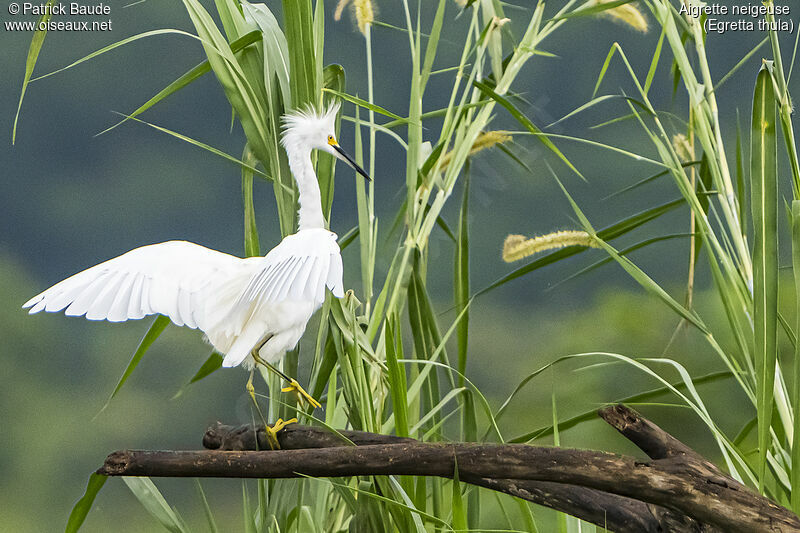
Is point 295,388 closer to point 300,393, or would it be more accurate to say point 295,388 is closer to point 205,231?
point 300,393

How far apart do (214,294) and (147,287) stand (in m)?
0.07

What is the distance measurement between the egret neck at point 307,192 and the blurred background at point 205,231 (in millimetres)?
366

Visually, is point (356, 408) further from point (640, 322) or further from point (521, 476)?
point (640, 322)

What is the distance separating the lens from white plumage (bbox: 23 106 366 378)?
644mm

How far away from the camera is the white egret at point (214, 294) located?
64cm

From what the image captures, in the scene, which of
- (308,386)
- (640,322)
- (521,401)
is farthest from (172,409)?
(640,322)

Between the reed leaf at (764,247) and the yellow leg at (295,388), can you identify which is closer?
the reed leaf at (764,247)

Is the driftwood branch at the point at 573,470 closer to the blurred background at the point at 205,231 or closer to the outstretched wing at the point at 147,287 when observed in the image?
the outstretched wing at the point at 147,287

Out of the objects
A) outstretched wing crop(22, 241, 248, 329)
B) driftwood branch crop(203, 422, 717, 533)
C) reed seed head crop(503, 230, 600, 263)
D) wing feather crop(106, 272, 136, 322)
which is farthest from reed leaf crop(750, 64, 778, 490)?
wing feather crop(106, 272, 136, 322)

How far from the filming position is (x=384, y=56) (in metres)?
1.32

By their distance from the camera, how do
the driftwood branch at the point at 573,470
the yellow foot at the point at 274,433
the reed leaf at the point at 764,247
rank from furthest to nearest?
the yellow foot at the point at 274,433
the reed leaf at the point at 764,247
the driftwood branch at the point at 573,470

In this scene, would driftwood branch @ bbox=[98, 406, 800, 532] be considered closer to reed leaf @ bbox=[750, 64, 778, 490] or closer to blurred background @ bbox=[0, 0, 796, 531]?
reed leaf @ bbox=[750, 64, 778, 490]

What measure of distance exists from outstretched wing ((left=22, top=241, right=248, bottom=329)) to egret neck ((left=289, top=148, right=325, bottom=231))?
0.07 metres

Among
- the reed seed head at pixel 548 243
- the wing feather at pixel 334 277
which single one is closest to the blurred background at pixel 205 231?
the reed seed head at pixel 548 243
